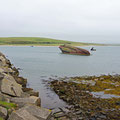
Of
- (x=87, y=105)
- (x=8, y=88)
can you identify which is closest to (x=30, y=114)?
(x=8, y=88)

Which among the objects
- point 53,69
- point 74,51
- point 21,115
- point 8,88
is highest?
point 74,51

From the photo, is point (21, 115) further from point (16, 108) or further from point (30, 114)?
point (16, 108)

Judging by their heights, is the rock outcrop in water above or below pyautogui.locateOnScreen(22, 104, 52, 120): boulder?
above

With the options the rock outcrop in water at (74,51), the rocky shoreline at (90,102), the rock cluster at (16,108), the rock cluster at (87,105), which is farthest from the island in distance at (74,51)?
the rock cluster at (16,108)

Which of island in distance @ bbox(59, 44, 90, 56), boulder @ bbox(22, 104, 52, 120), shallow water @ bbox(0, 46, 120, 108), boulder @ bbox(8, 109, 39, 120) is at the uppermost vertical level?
island in distance @ bbox(59, 44, 90, 56)

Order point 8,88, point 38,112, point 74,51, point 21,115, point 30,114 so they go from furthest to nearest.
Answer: point 74,51 → point 8,88 → point 38,112 → point 30,114 → point 21,115

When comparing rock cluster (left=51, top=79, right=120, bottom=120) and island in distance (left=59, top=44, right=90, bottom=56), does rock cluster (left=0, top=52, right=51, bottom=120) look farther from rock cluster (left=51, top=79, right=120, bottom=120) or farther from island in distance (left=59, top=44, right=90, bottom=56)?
island in distance (left=59, top=44, right=90, bottom=56)

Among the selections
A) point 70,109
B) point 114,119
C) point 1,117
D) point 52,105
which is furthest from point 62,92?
point 1,117

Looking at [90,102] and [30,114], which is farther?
[90,102]

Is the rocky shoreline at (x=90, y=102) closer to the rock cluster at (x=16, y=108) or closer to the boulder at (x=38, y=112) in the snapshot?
the boulder at (x=38, y=112)

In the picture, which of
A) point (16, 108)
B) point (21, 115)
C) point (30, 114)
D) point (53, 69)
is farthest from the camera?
point (53, 69)

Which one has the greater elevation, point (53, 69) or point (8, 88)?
point (8, 88)

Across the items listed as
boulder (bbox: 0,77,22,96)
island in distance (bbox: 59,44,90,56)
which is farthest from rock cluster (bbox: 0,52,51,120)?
island in distance (bbox: 59,44,90,56)

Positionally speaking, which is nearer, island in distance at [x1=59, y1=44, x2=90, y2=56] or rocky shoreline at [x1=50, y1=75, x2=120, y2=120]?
rocky shoreline at [x1=50, y1=75, x2=120, y2=120]
